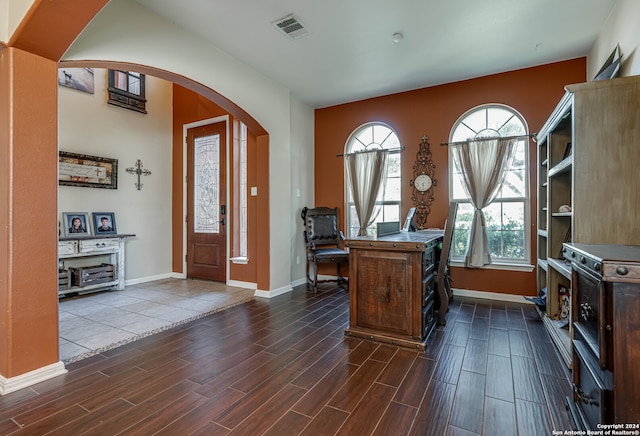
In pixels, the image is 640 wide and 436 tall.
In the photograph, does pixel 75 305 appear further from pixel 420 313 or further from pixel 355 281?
pixel 420 313

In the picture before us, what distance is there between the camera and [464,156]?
4078mm

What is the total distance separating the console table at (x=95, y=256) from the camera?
3910 millimetres

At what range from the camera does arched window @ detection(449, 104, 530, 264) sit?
3.89 metres

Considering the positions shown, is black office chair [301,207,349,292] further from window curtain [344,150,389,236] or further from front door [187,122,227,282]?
front door [187,122,227,282]

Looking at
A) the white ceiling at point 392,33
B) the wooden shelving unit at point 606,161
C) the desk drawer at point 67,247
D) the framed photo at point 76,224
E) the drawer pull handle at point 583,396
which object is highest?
the white ceiling at point 392,33

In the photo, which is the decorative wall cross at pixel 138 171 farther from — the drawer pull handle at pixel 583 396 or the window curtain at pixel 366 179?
the drawer pull handle at pixel 583 396

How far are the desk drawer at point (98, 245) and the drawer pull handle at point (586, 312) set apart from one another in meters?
5.03

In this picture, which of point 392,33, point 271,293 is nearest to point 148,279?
point 271,293

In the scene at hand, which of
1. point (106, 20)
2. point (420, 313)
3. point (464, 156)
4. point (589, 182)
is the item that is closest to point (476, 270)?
point (464, 156)

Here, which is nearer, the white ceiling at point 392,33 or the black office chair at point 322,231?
the white ceiling at point 392,33

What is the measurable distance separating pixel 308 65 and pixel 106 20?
2104mm

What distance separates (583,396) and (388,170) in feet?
11.9

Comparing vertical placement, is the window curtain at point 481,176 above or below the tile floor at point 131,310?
above

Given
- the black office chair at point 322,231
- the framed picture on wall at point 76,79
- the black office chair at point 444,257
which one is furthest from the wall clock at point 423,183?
the framed picture on wall at point 76,79
